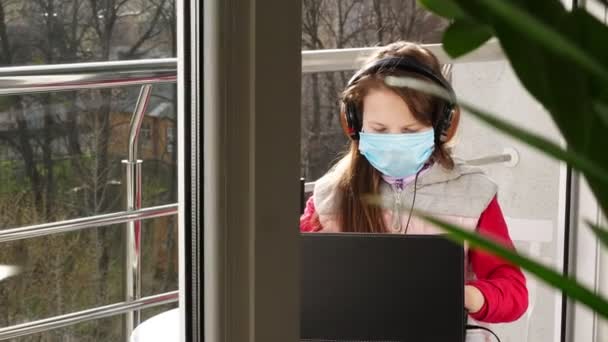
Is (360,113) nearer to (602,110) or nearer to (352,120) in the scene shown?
(352,120)

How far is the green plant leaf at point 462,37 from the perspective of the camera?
9.2 inches

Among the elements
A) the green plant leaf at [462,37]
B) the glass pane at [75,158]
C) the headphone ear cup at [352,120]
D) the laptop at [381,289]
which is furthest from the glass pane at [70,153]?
the headphone ear cup at [352,120]

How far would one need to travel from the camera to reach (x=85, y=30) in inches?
29.9

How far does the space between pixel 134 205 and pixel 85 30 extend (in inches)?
6.9

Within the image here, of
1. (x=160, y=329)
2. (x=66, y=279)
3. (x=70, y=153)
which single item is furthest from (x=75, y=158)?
(x=160, y=329)

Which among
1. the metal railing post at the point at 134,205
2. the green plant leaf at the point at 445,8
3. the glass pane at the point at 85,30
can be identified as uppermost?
the glass pane at the point at 85,30

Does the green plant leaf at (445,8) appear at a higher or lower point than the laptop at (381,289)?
higher

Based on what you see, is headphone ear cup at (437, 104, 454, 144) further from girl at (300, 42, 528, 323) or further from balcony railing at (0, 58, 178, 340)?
balcony railing at (0, 58, 178, 340)

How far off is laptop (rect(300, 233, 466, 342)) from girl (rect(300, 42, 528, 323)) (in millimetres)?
298

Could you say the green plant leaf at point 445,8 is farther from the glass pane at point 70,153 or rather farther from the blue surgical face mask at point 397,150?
the blue surgical face mask at point 397,150

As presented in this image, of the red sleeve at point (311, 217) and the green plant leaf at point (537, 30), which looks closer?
the green plant leaf at point (537, 30)

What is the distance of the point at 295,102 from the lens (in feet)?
3.11

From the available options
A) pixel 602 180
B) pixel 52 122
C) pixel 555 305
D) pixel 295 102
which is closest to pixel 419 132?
pixel 555 305

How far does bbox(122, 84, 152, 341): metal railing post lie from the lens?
0.83m
